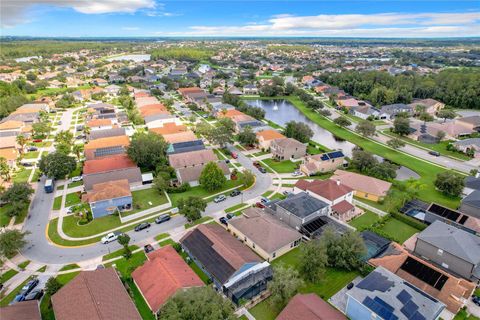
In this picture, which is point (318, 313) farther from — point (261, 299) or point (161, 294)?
point (161, 294)

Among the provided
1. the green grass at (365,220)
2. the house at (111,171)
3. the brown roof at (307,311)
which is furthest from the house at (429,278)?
the house at (111,171)

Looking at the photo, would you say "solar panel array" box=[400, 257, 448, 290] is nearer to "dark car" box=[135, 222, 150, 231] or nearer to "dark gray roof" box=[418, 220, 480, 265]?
"dark gray roof" box=[418, 220, 480, 265]

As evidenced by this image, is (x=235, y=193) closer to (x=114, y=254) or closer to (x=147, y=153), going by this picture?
(x=147, y=153)

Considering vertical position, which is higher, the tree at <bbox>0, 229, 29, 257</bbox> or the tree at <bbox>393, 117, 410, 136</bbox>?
the tree at <bbox>0, 229, 29, 257</bbox>

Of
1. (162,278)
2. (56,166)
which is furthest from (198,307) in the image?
(56,166)

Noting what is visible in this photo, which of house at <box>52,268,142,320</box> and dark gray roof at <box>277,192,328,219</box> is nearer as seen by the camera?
house at <box>52,268,142,320</box>

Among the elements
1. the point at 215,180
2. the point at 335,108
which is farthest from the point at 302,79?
the point at 215,180

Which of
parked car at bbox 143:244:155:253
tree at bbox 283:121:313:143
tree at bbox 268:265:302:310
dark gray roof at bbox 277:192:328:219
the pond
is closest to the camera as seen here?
tree at bbox 268:265:302:310

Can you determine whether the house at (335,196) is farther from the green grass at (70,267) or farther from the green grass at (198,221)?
the green grass at (70,267)

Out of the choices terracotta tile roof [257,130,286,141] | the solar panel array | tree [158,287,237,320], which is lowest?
the solar panel array

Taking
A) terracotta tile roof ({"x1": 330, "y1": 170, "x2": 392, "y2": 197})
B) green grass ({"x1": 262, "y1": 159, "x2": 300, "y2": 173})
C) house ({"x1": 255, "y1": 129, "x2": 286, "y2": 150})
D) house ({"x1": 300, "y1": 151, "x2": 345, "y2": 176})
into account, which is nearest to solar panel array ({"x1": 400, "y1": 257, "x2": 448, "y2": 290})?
terracotta tile roof ({"x1": 330, "y1": 170, "x2": 392, "y2": 197})
